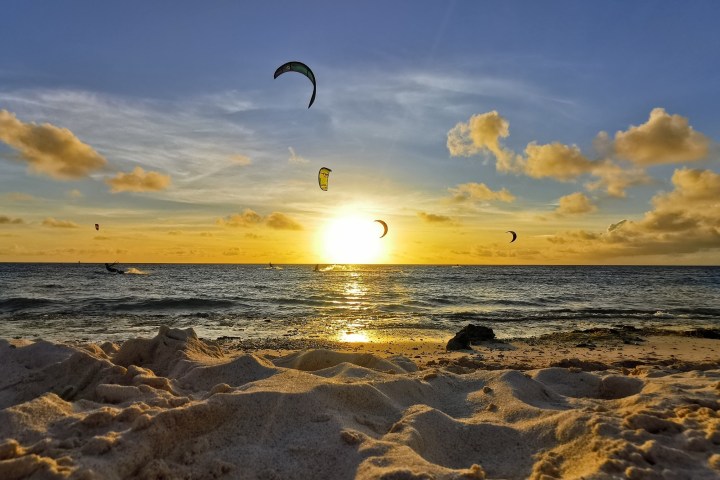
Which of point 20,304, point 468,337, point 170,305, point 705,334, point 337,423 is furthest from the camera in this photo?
point 170,305

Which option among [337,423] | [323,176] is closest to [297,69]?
[323,176]

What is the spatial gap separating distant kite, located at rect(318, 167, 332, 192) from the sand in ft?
30.4

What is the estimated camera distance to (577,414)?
Result: 396 cm

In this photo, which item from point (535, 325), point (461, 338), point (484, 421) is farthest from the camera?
point (535, 325)

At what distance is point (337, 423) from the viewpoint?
150 inches

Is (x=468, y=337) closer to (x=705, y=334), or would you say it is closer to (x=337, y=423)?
(x=337, y=423)

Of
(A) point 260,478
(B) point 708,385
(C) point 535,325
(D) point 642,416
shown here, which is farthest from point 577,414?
(C) point 535,325

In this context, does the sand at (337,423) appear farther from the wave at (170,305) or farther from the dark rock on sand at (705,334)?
the wave at (170,305)

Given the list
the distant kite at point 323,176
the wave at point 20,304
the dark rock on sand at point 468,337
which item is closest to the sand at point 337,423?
the dark rock on sand at point 468,337

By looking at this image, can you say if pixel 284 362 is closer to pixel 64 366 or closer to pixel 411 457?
pixel 64 366

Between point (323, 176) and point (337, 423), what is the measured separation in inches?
474

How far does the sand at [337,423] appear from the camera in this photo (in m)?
3.06

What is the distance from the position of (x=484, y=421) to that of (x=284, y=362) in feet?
12.4

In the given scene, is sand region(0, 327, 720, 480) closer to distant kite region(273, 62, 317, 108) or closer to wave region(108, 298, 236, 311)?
distant kite region(273, 62, 317, 108)
